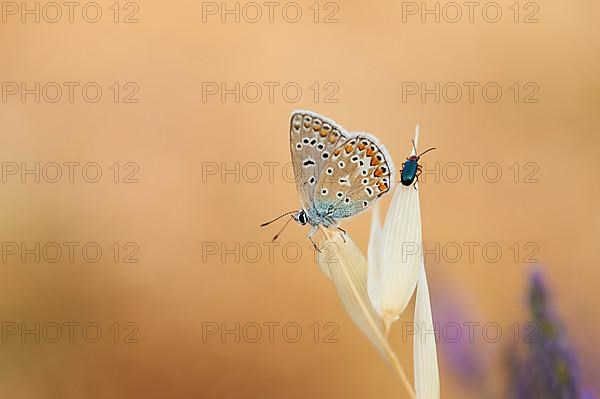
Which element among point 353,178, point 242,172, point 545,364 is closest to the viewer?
point 545,364

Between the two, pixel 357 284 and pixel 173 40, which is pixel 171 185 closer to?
pixel 173 40

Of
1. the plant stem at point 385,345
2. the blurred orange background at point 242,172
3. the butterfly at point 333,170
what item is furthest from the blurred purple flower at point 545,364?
the blurred orange background at point 242,172

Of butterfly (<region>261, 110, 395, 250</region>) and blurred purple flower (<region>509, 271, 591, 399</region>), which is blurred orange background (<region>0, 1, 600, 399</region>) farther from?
blurred purple flower (<region>509, 271, 591, 399</region>)

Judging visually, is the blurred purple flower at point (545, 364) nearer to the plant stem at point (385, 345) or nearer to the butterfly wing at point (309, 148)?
the plant stem at point (385, 345)

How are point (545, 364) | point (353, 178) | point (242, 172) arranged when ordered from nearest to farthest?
point (545, 364) < point (353, 178) < point (242, 172)

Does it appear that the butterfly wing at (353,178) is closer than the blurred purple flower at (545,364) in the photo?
No

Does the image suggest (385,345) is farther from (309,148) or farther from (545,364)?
(309,148)

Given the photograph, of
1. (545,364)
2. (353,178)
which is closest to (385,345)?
(545,364)

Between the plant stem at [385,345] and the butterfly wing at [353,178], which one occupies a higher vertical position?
the butterfly wing at [353,178]
